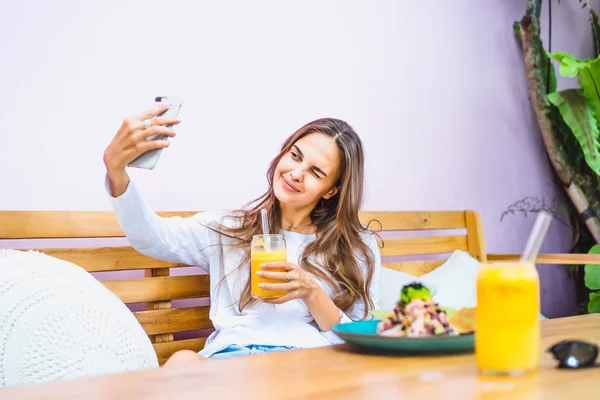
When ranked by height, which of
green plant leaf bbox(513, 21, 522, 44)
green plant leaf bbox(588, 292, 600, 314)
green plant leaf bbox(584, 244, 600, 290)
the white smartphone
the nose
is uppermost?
green plant leaf bbox(513, 21, 522, 44)

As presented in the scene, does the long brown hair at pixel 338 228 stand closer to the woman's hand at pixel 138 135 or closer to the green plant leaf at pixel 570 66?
the woman's hand at pixel 138 135

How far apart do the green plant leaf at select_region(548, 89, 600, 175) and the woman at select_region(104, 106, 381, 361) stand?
1.31 meters

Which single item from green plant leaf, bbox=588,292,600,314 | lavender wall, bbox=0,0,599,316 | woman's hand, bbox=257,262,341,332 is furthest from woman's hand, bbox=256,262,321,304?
green plant leaf, bbox=588,292,600,314

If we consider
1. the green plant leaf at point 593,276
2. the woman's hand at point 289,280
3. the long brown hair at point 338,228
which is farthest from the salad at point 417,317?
the green plant leaf at point 593,276

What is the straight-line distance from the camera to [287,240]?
2.02 m

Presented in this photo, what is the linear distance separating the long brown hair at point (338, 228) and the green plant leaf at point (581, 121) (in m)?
1.34

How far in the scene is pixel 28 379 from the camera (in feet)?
4.50

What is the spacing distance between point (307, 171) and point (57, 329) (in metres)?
0.84

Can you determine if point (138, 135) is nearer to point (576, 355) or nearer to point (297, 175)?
point (297, 175)

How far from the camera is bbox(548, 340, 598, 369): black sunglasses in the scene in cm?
99

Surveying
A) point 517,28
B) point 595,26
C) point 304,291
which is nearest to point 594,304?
point 517,28

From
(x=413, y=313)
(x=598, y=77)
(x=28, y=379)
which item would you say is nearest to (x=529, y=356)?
(x=413, y=313)

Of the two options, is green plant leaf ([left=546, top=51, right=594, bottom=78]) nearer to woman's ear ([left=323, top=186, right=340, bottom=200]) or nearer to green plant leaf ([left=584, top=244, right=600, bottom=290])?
green plant leaf ([left=584, top=244, right=600, bottom=290])

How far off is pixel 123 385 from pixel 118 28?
1438 millimetres
